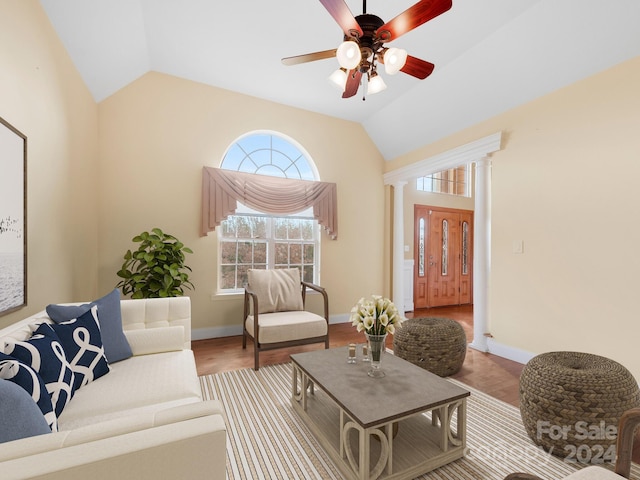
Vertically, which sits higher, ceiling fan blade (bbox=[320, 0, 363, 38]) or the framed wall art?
ceiling fan blade (bbox=[320, 0, 363, 38])

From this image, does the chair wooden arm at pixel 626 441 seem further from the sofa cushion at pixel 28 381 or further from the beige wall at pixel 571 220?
the sofa cushion at pixel 28 381

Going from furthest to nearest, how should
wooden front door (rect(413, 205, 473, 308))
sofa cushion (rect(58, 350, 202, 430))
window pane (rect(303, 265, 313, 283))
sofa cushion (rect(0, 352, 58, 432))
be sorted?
wooden front door (rect(413, 205, 473, 308))
window pane (rect(303, 265, 313, 283))
sofa cushion (rect(58, 350, 202, 430))
sofa cushion (rect(0, 352, 58, 432))

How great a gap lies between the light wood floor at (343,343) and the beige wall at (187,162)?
0.46 m

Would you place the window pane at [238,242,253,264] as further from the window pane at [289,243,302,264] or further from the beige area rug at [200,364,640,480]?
the beige area rug at [200,364,640,480]

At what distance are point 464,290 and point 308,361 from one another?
5091 millimetres

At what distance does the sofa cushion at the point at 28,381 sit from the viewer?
1054 mm

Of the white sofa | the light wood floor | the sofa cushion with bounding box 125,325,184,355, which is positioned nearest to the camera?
the white sofa

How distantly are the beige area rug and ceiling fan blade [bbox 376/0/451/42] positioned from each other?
2461mm

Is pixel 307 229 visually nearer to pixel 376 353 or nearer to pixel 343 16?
pixel 376 353

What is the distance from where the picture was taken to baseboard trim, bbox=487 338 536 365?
10.4ft

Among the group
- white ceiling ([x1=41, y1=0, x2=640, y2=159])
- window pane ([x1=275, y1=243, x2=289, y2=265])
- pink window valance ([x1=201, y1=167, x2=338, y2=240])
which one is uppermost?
white ceiling ([x1=41, y1=0, x2=640, y2=159])

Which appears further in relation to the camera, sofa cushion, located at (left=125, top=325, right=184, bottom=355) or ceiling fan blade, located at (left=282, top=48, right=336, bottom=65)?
sofa cushion, located at (left=125, top=325, right=184, bottom=355)

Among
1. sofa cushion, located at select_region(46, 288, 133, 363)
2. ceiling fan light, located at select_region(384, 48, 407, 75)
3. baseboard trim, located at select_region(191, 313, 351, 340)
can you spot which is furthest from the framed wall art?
ceiling fan light, located at select_region(384, 48, 407, 75)

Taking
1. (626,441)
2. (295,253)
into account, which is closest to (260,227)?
(295,253)
